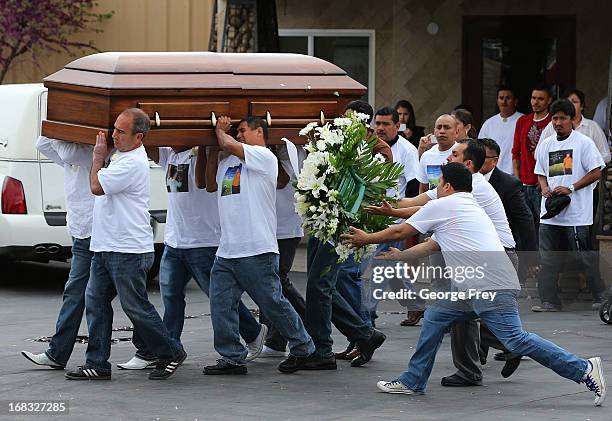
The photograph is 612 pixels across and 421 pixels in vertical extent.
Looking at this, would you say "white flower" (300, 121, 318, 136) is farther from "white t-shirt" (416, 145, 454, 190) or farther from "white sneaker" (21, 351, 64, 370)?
"white t-shirt" (416, 145, 454, 190)

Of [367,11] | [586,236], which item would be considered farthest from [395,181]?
[367,11]

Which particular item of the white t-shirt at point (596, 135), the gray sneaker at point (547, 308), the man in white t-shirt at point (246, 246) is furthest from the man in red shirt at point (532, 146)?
the man in white t-shirt at point (246, 246)

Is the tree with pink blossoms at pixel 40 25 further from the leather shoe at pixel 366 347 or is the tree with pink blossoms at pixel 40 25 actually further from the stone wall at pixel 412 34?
the leather shoe at pixel 366 347

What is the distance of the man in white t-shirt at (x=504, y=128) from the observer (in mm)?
15211

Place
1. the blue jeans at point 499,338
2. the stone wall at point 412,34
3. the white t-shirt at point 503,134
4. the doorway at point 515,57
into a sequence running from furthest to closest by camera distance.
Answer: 1. the stone wall at point 412,34
2. the doorway at point 515,57
3. the white t-shirt at point 503,134
4. the blue jeans at point 499,338

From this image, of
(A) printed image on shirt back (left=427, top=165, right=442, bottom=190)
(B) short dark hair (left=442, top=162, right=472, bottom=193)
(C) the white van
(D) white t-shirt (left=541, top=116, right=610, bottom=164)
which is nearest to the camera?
(B) short dark hair (left=442, top=162, right=472, bottom=193)

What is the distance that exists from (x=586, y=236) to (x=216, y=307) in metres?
4.82

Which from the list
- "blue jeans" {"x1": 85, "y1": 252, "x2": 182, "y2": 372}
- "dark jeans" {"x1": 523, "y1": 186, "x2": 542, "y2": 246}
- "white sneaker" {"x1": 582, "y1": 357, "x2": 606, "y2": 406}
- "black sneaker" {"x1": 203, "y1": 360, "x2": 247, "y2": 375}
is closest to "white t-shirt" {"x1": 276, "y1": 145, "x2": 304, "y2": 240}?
"black sneaker" {"x1": 203, "y1": 360, "x2": 247, "y2": 375}

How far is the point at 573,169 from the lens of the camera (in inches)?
519

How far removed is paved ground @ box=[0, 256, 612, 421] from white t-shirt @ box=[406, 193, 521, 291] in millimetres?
741

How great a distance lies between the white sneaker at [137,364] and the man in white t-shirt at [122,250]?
0.35 m

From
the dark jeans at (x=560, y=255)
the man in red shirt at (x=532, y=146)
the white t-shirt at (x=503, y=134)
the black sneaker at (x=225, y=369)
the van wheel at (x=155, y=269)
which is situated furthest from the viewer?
the white t-shirt at (x=503, y=134)

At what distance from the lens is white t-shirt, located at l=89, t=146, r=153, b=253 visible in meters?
9.23

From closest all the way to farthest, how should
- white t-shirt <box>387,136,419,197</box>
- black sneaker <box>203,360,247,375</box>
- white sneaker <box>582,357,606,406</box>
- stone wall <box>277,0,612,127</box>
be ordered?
white sneaker <box>582,357,606,406</box> < black sneaker <box>203,360,247,375</box> < white t-shirt <box>387,136,419,197</box> < stone wall <box>277,0,612,127</box>
